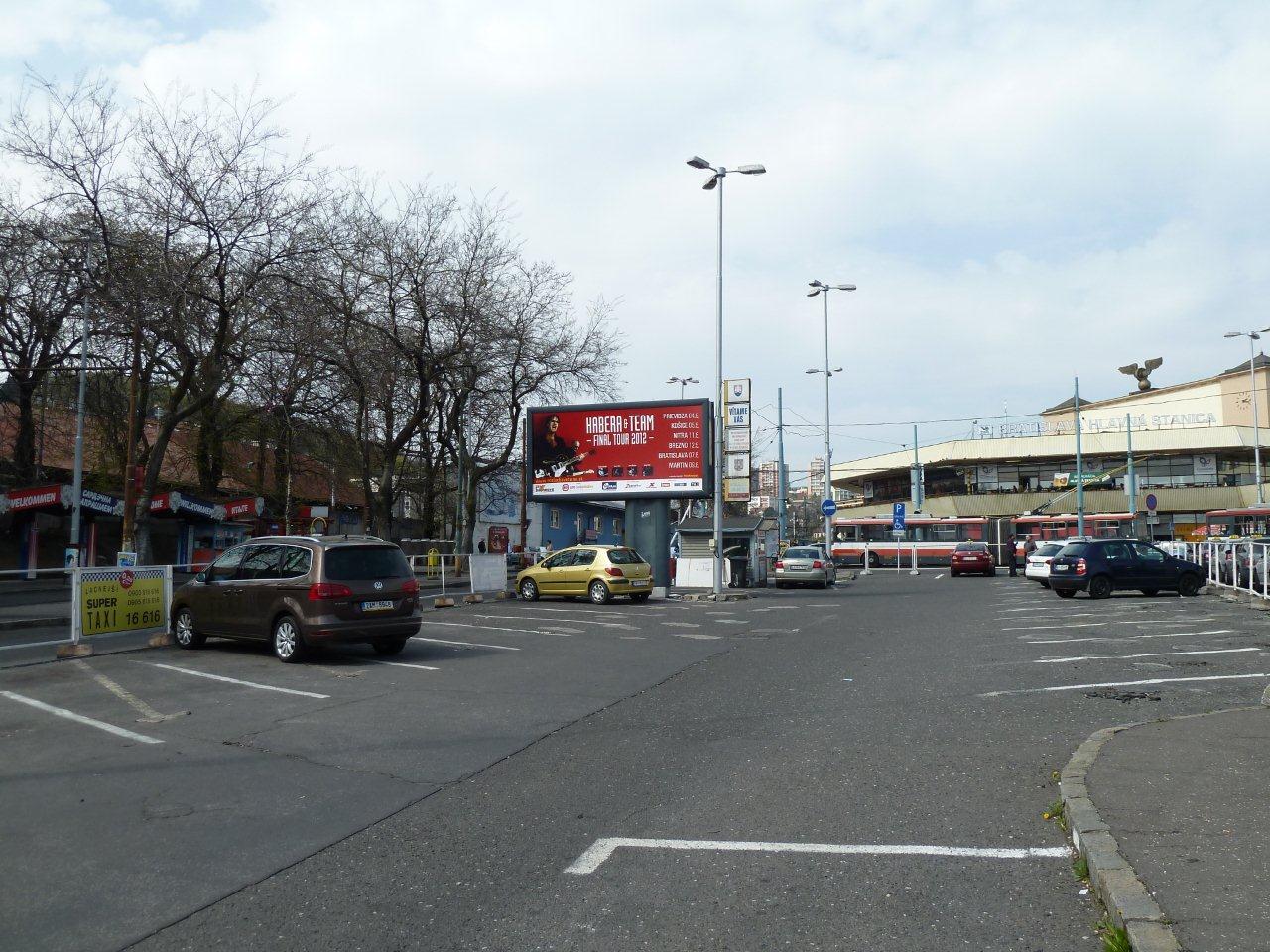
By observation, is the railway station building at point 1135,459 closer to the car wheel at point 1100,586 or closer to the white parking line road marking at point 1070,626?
the car wheel at point 1100,586

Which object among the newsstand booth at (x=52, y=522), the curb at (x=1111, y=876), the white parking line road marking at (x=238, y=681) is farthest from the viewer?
the newsstand booth at (x=52, y=522)

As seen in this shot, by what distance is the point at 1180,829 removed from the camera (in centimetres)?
492

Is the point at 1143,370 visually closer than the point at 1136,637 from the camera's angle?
No

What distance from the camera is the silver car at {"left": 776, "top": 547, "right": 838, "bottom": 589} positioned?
116ft

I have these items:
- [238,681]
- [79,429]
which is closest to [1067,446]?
[79,429]

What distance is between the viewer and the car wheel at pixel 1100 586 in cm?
2475

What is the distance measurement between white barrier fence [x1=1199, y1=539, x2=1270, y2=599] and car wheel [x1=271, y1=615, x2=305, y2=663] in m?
19.6

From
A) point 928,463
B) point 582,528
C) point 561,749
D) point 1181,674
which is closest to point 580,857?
point 561,749

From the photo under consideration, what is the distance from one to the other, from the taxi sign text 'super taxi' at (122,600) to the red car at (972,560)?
35.7m

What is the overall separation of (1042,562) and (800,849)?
26947 millimetres

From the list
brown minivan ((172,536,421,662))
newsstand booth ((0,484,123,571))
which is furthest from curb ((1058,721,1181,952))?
newsstand booth ((0,484,123,571))

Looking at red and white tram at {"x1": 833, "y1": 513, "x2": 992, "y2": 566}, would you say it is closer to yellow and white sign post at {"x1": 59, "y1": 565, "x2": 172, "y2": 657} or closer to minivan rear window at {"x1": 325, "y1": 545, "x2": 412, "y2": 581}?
minivan rear window at {"x1": 325, "y1": 545, "x2": 412, "y2": 581}

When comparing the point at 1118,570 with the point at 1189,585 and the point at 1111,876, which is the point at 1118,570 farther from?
the point at 1111,876

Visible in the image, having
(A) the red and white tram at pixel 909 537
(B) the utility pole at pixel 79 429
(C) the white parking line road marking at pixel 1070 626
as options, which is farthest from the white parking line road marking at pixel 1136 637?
(A) the red and white tram at pixel 909 537
